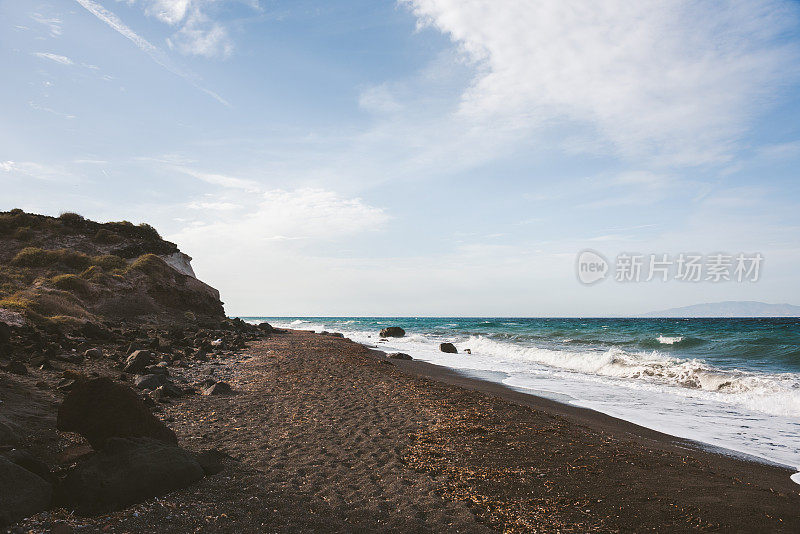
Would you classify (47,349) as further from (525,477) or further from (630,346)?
(630,346)

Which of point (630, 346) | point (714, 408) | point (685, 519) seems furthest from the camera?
point (630, 346)

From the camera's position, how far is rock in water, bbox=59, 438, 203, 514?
4.52 meters

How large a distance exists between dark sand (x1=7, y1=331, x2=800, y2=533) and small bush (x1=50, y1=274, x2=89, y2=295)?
19.1 meters

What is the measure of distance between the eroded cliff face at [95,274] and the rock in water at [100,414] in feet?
44.7

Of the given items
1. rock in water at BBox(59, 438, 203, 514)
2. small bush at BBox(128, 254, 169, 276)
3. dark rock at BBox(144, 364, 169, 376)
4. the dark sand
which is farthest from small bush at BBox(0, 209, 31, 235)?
rock in water at BBox(59, 438, 203, 514)

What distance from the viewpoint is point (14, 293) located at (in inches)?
770

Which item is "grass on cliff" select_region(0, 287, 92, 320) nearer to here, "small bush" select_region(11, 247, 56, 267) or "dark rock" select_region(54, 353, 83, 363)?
"dark rock" select_region(54, 353, 83, 363)

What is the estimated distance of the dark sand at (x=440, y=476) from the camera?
16.1 ft

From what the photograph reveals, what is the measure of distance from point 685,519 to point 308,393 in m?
8.64

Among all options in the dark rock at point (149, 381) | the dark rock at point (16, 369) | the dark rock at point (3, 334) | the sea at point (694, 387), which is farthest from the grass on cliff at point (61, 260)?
the sea at point (694, 387)

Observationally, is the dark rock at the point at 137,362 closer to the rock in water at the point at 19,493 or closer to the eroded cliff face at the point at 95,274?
the eroded cliff face at the point at 95,274

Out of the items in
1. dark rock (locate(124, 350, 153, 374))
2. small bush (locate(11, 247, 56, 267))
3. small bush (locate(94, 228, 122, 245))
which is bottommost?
dark rock (locate(124, 350, 153, 374))

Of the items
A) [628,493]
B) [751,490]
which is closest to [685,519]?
[628,493]

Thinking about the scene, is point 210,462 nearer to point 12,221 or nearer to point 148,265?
point 148,265
